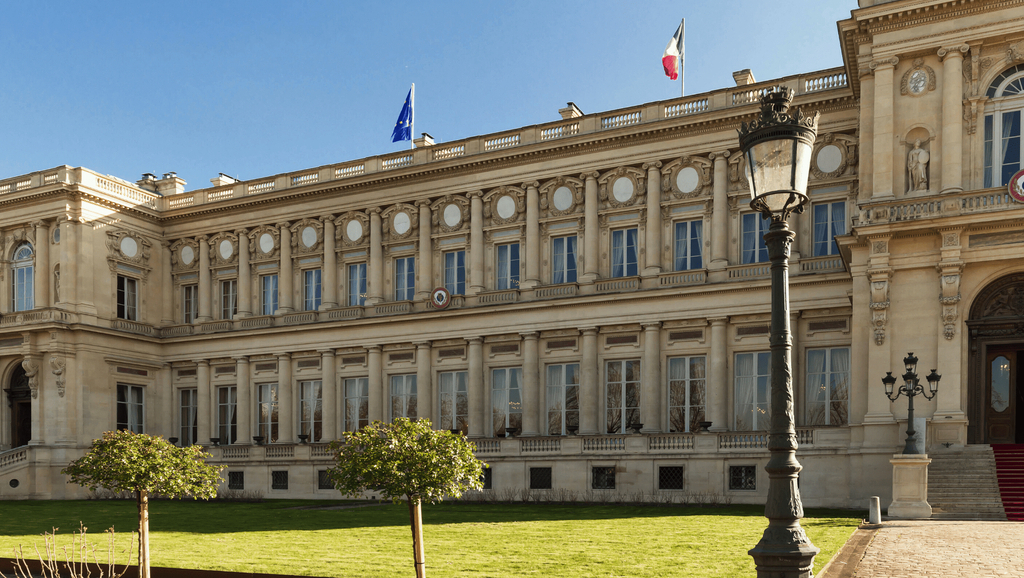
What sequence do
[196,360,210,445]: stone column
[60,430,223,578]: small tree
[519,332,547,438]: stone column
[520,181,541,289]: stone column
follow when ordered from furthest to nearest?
[196,360,210,445]: stone column
[520,181,541,289]: stone column
[519,332,547,438]: stone column
[60,430,223,578]: small tree

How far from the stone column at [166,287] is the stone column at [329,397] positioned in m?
11.0

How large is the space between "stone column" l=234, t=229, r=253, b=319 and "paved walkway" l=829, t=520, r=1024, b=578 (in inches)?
1401

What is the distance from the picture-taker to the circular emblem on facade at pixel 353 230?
154 ft

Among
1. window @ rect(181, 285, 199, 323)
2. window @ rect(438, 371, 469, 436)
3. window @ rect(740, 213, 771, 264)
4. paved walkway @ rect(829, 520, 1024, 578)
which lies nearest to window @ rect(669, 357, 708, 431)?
window @ rect(740, 213, 771, 264)

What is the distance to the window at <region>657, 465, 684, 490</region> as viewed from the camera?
3653 cm

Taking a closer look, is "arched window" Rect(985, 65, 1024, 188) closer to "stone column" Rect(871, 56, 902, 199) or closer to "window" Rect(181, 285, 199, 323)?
"stone column" Rect(871, 56, 902, 199)

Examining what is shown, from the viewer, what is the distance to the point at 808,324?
36406 millimetres

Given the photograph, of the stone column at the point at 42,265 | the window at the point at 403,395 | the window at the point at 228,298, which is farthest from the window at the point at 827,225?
the stone column at the point at 42,265

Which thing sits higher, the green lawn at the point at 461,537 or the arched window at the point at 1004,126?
the arched window at the point at 1004,126

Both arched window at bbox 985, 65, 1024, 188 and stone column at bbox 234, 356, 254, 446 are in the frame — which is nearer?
arched window at bbox 985, 65, 1024, 188

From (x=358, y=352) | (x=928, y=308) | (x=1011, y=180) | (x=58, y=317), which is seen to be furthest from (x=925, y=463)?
(x=58, y=317)

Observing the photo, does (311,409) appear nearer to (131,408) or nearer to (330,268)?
(330,268)

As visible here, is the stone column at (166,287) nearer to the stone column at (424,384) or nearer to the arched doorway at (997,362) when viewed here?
the stone column at (424,384)

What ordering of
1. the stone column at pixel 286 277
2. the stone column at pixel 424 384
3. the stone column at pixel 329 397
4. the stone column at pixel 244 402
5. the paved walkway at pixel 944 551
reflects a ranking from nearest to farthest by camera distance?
the paved walkway at pixel 944 551
the stone column at pixel 424 384
the stone column at pixel 329 397
the stone column at pixel 244 402
the stone column at pixel 286 277
